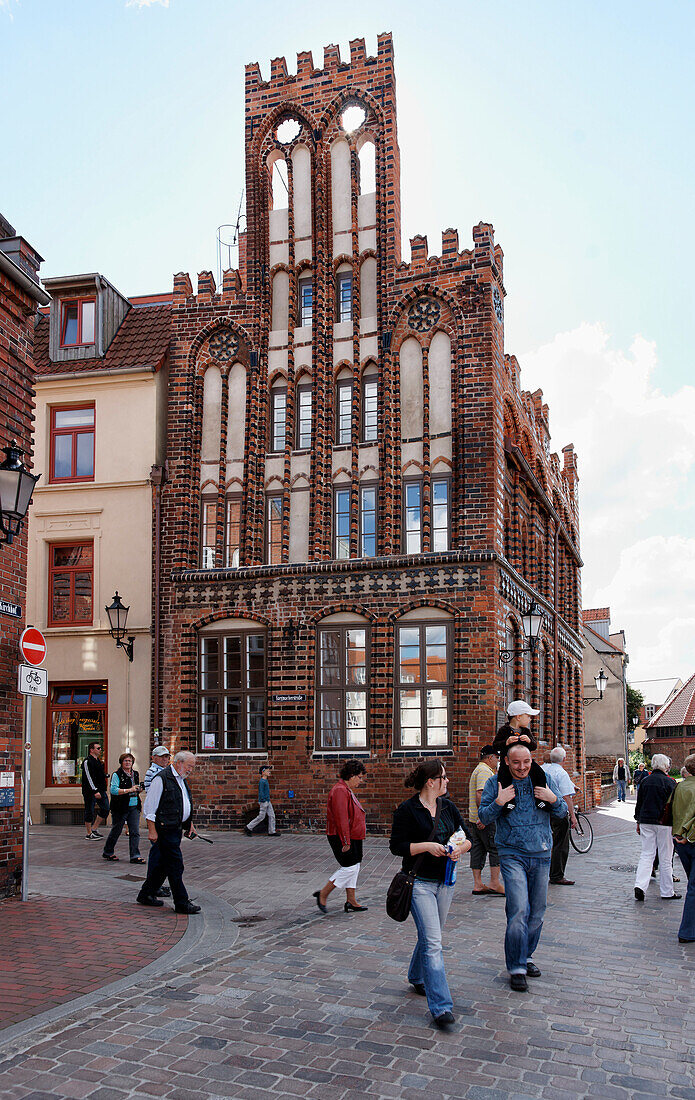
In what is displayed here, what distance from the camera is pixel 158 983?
22.6ft

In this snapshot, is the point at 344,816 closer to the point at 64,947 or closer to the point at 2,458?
the point at 64,947

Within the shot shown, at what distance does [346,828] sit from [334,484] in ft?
32.4

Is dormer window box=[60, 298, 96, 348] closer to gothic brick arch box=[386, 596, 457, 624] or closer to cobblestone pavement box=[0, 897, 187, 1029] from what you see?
gothic brick arch box=[386, 596, 457, 624]

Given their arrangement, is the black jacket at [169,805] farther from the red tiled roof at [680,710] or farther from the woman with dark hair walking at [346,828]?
the red tiled roof at [680,710]

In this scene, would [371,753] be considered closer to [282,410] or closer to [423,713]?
[423,713]

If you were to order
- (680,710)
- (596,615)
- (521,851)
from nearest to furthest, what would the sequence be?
(521,851) → (596,615) → (680,710)

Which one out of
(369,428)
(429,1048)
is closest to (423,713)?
(369,428)

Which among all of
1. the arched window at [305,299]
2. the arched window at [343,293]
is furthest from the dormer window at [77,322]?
the arched window at [343,293]

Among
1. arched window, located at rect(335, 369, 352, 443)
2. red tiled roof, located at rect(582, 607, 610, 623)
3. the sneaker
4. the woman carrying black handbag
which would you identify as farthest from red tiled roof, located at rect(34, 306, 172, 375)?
red tiled roof, located at rect(582, 607, 610, 623)

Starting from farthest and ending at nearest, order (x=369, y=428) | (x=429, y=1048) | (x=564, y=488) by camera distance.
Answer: (x=564, y=488) < (x=369, y=428) < (x=429, y=1048)

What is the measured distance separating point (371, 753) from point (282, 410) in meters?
7.09

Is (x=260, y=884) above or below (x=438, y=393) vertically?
below

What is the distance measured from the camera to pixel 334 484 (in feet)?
60.4

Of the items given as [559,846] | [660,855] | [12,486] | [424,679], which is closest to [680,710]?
[424,679]
